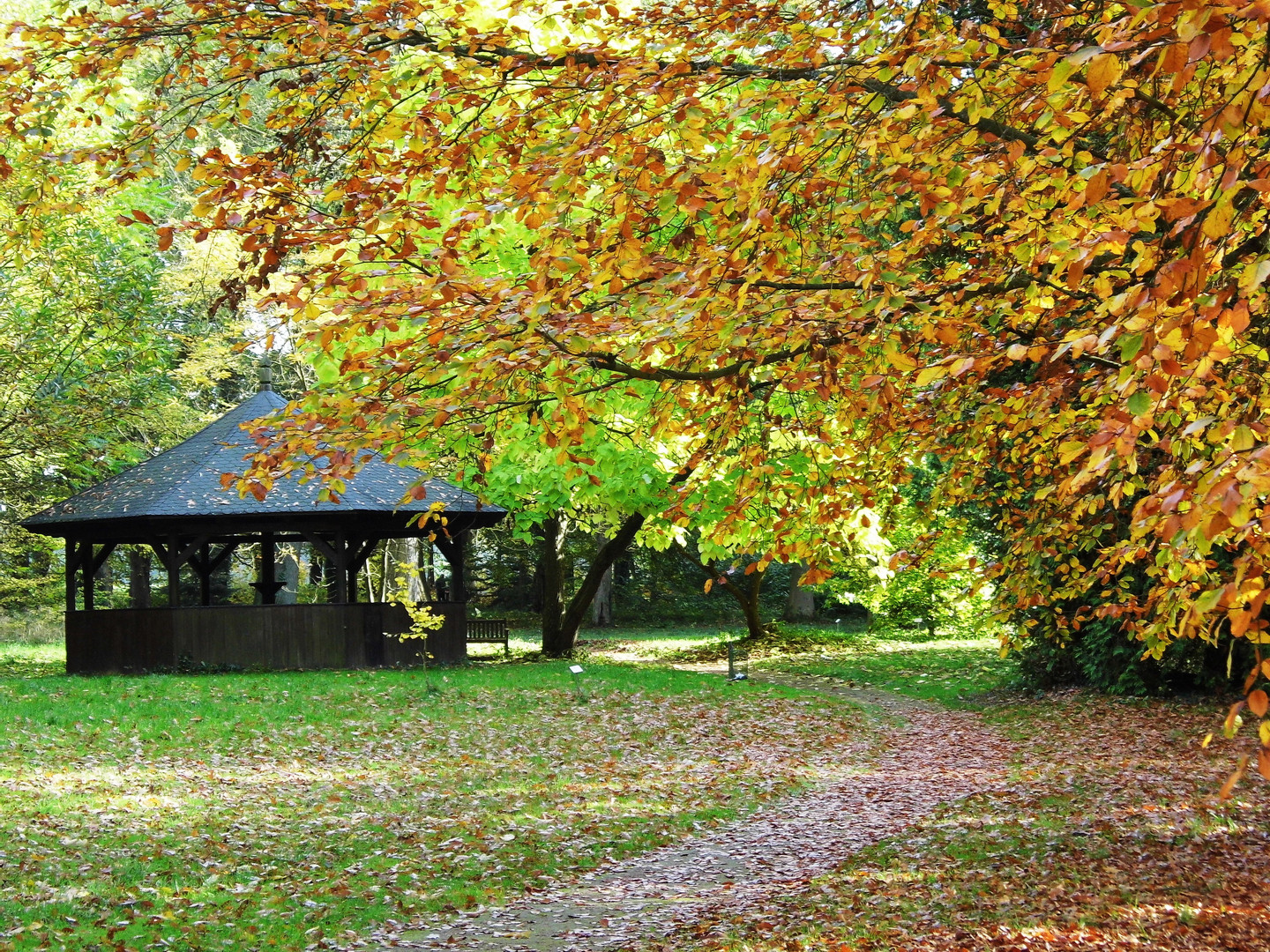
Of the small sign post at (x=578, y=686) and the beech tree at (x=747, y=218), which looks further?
the small sign post at (x=578, y=686)

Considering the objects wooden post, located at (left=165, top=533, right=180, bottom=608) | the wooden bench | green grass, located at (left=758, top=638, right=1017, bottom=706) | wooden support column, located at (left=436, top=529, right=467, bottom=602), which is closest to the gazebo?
wooden post, located at (left=165, top=533, right=180, bottom=608)

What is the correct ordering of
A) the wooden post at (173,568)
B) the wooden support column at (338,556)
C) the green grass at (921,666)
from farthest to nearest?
the wooden support column at (338,556), the wooden post at (173,568), the green grass at (921,666)

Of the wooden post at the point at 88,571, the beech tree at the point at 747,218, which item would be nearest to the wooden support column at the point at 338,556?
the wooden post at the point at 88,571

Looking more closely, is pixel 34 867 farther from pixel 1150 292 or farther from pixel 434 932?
pixel 1150 292

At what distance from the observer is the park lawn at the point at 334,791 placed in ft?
21.1

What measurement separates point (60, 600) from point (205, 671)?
14.9 meters

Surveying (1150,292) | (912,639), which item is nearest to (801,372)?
(1150,292)

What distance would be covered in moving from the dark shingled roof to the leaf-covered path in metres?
9.55

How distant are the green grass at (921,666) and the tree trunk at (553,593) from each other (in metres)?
4.32

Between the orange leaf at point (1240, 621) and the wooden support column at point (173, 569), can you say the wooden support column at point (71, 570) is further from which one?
the orange leaf at point (1240, 621)

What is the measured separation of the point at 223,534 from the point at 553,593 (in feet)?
21.9

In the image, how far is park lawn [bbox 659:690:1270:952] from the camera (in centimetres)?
559

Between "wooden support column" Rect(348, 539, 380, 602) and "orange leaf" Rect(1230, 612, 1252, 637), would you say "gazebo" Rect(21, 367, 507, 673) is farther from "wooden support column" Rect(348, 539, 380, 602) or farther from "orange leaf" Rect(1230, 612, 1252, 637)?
"orange leaf" Rect(1230, 612, 1252, 637)

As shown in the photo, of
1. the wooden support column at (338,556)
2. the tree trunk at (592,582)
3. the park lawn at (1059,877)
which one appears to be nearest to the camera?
the park lawn at (1059,877)
